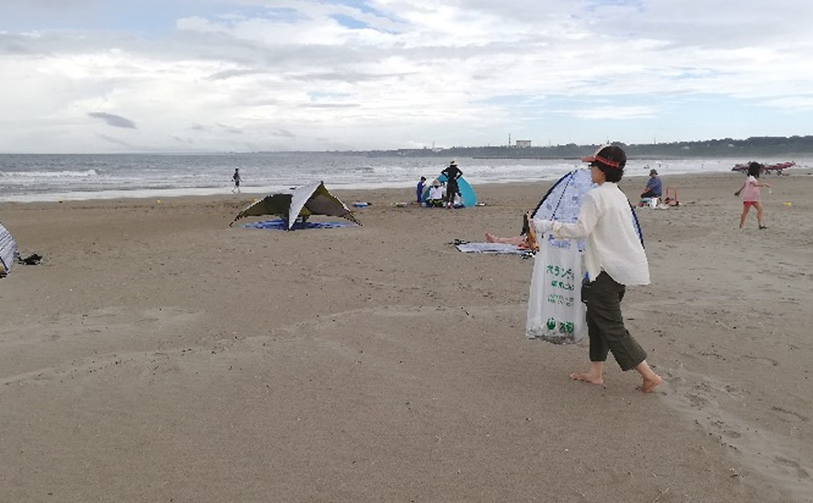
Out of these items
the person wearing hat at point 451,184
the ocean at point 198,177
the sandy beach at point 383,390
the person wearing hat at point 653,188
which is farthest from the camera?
the ocean at point 198,177

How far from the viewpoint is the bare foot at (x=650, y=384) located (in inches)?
185

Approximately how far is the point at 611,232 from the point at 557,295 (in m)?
0.77

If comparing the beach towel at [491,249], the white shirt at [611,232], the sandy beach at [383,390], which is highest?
the white shirt at [611,232]

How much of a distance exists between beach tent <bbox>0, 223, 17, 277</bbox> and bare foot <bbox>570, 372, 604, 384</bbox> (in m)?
8.14

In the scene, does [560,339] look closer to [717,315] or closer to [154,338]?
[717,315]

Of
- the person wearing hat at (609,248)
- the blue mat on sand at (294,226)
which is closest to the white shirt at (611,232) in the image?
the person wearing hat at (609,248)

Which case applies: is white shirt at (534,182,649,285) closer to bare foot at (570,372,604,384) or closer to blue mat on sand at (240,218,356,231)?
bare foot at (570,372,604,384)

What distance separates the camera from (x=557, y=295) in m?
5.05

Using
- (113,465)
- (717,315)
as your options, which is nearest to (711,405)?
(717,315)

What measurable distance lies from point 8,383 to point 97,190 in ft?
99.5

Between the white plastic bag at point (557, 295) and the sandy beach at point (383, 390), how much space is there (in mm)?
384

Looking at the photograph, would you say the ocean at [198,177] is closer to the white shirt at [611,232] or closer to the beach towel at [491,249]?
the beach towel at [491,249]

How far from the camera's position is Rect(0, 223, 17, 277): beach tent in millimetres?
9125

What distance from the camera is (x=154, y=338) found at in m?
6.09
